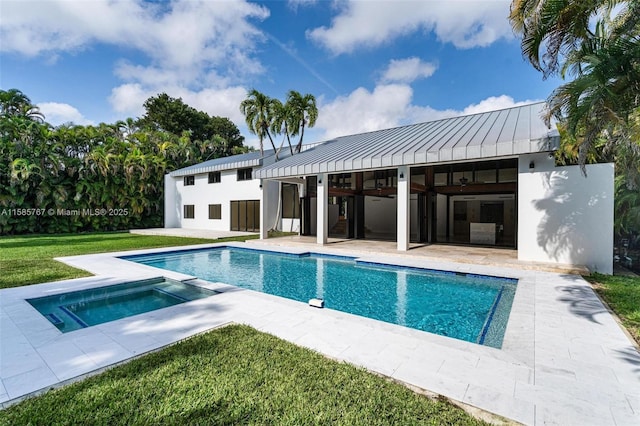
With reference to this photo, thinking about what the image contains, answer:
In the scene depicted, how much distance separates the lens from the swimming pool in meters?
5.81

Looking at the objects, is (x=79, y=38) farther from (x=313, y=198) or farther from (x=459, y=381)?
(x=459, y=381)

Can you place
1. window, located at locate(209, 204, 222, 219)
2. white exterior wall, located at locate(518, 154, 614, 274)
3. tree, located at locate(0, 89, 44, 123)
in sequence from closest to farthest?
1. white exterior wall, located at locate(518, 154, 614, 274)
2. window, located at locate(209, 204, 222, 219)
3. tree, located at locate(0, 89, 44, 123)

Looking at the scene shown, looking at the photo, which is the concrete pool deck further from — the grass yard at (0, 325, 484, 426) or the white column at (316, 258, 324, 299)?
the white column at (316, 258, 324, 299)

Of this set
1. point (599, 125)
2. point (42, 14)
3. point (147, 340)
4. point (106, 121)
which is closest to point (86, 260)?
point (147, 340)

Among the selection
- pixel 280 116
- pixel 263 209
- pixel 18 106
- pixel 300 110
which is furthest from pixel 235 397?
pixel 18 106

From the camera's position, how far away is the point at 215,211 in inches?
928

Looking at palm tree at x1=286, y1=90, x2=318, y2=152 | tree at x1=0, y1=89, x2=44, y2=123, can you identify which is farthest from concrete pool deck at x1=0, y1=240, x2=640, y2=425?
tree at x1=0, y1=89, x2=44, y2=123

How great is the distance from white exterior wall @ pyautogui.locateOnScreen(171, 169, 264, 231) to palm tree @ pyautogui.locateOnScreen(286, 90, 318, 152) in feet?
14.6

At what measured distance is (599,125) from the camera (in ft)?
20.7

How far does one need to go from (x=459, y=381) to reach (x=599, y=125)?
6.45 metres

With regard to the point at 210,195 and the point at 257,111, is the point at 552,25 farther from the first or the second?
the point at 210,195

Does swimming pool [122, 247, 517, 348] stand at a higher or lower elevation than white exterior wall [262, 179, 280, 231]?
lower

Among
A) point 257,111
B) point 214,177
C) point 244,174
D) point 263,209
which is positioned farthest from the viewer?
point 214,177

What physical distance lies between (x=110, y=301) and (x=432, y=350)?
673cm
